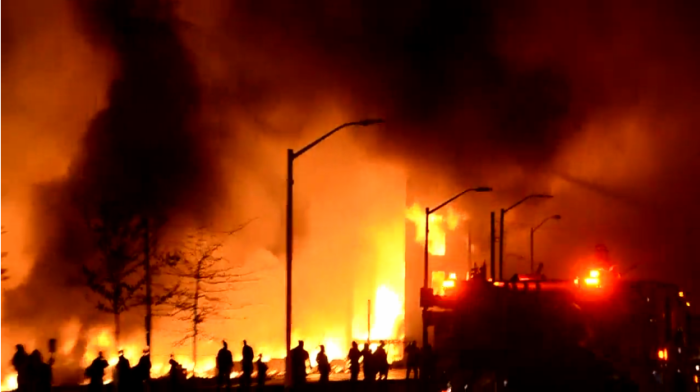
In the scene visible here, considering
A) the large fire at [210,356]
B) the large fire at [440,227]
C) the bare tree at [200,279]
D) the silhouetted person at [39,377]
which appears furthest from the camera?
the large fire at [440,227]

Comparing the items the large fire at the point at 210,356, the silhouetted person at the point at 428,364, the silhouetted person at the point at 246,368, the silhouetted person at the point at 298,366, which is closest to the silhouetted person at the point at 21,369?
the silhouetted person at the point at 246,368

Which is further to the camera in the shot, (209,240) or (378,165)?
(378,165)

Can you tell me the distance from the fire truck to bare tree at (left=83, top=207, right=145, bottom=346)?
37.3 ft

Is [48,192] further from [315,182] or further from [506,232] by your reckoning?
[506,232]

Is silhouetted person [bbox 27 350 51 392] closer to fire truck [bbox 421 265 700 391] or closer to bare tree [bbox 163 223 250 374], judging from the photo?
fire truck [bbox 421 265 700 391]

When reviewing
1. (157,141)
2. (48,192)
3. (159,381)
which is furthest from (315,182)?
(159,381)

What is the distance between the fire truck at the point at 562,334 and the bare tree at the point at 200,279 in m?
12.7

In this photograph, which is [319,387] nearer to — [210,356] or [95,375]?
[95,375]

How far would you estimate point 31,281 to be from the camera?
2459cm

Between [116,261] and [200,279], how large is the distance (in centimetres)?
371

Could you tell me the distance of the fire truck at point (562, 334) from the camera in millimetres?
10734

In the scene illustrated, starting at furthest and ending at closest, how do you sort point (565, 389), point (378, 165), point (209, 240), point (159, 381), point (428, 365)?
1. point (378, 165)
2. point (209, 240)
3. point (159, 381)
4. point (428, 365)
5. point (565, 389)

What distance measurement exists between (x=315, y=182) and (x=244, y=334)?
7586 millimetres

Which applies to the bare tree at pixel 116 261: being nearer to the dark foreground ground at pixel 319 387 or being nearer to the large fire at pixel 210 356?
the large fire at pixel 210 356
